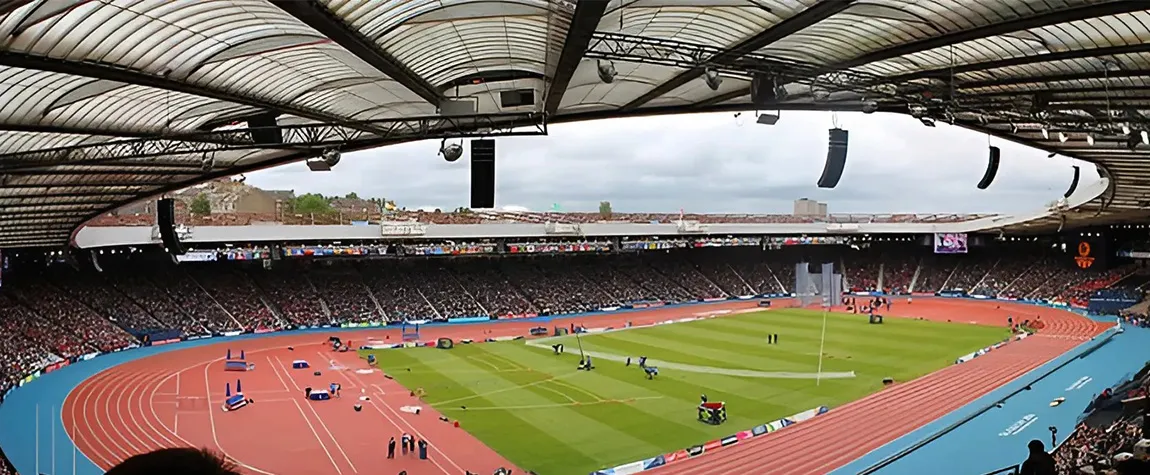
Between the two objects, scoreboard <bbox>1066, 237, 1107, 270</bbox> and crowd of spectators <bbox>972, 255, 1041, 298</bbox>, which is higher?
scoreboard <bbox>1066, 237, 1107, 270</bbox>

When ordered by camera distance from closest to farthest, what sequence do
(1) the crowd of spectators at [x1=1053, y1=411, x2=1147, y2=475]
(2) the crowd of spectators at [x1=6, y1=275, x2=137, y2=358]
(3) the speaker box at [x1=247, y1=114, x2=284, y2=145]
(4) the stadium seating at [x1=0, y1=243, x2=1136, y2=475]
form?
(1) the crowd of spectators at [x1=1053, y1=411, x2=1147, y2=475] → (3) the speaker box at [x1=247, y1=114, x2=284, y2=145] → (2) the crowd of spectators at [x1=6, y1=275, x2=137, y2=358] → (4) the stadium seating at [x1=0, y1=243, x2=1136, y2=475]

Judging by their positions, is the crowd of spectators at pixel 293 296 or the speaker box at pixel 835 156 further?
the crowd of spectators at pixel 293 296

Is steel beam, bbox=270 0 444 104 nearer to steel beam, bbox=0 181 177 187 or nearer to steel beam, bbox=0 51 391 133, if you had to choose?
steel beam, bbox=0 51 391 133

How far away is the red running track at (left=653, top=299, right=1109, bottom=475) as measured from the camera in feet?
76.2

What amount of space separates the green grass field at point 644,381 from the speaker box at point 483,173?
840 cm

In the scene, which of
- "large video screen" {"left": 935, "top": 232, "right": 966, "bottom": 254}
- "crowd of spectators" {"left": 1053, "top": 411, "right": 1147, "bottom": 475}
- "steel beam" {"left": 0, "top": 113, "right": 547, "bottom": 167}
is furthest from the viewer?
"large video screen" {"left": 935, "top": 232, "right": 966, "bottom": 254}

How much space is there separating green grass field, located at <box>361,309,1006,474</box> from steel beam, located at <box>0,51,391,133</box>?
1216 cm

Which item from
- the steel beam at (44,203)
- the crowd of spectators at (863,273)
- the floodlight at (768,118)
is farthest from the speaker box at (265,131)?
the crowd of spectators at (863,273)

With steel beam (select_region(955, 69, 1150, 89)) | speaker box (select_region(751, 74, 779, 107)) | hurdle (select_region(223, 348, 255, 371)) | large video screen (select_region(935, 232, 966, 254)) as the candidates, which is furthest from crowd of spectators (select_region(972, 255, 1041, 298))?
speaker box (select_region(751, 74, 779, 107))

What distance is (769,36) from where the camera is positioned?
49.5ft

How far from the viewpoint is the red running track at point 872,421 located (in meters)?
23.2

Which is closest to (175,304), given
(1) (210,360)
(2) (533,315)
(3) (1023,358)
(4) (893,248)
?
(1) (210,360)

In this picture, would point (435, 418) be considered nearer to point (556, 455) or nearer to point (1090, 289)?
point (556, 455)

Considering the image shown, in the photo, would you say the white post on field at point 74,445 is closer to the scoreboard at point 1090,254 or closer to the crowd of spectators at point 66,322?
the crowd of spectators at point 66,322
